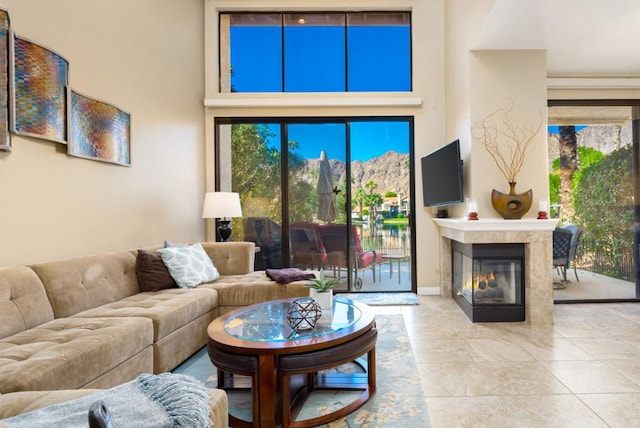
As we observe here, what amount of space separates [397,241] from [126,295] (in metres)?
3.38

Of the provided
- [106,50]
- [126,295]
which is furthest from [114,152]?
[126,295]

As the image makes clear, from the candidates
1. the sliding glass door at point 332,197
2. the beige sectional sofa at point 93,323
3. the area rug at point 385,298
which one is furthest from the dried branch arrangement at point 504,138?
the beige sectional sofa at point 93,323

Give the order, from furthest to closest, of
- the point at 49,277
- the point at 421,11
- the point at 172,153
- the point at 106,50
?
the point at 421,11
the point at 172,153
the point at 106,50
the point at 49,277

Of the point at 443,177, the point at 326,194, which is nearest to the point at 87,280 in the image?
the point at 326,194

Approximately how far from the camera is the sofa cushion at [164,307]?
2.29m

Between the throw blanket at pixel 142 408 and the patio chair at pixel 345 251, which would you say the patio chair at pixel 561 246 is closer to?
the patio chair at pixel 345 251

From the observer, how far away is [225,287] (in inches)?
126

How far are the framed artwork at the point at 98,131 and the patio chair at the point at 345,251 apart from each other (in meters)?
2.62

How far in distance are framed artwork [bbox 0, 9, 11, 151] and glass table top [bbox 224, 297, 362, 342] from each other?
177 centimetres

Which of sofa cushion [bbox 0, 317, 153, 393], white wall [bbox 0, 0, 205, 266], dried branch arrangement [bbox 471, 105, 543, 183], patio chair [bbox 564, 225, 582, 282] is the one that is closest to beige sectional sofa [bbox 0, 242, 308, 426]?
sofa cushion [bbox 0, 317, 153, 393]

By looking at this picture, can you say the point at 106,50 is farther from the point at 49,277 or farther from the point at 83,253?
the point at 49,277

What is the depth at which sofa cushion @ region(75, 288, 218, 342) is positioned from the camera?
7.52 ft

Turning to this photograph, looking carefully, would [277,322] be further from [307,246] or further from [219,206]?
[307,246]

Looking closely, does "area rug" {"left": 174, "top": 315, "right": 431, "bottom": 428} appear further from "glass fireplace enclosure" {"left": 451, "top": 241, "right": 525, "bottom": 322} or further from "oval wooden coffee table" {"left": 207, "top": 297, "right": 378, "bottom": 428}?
"glass fireplace enclosure" {"left": 451, "top": 241, "right": 525, "bottom": 322}
